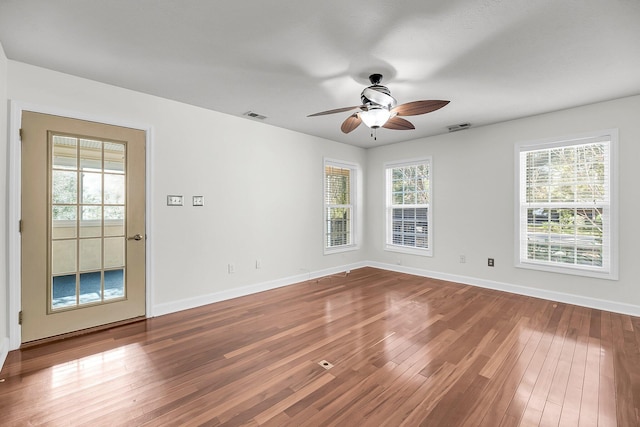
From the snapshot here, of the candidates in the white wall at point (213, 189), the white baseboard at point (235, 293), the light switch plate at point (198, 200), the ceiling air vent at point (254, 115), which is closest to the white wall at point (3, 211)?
the white wall at point (213, 189)

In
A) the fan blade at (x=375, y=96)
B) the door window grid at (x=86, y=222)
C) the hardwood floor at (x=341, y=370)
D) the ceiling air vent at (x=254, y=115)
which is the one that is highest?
the ceiling air vent at (x=254, y=115)

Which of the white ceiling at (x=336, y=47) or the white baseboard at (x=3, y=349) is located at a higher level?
the white ceiling at (x=336, y=47)

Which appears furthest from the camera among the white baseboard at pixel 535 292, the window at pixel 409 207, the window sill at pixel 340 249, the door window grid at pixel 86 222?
the window sill at pixel 340 249

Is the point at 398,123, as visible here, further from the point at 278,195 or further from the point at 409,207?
the point at 409,207

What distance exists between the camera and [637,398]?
1.91 meters

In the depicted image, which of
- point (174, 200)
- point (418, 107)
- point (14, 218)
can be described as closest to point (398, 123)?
point (418, 107)

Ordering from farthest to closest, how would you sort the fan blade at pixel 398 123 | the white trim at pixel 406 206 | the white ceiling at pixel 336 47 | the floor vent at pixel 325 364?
the white trim at pixel 406 206 → the fan blade at pixel 398 123 → the floor vent at pixel 325 364 → the white ceiling at pixel 336 47

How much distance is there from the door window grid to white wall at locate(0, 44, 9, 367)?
11.9 inches

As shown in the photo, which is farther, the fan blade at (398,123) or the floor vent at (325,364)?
the fan blade at (398,123)

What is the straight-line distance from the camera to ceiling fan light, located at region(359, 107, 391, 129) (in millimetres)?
2703

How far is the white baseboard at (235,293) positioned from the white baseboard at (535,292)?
5.01 ft

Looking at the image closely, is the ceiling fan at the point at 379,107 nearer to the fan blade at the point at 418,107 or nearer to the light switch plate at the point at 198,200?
the fan blade at the point at 418,107

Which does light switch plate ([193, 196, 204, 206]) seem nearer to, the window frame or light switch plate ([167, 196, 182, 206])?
light switch plate ([167, 196, 182, 206])

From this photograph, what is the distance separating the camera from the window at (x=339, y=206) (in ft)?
18.1
